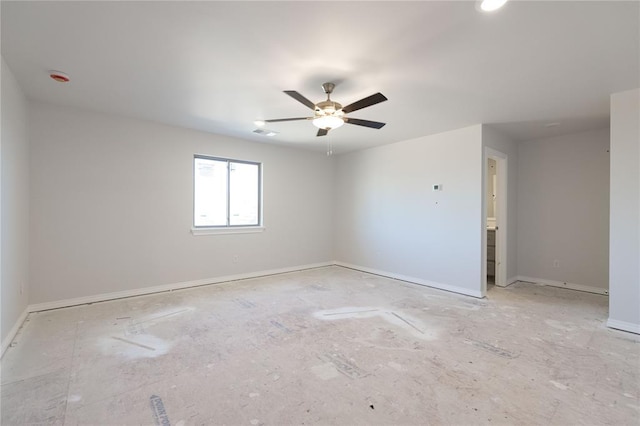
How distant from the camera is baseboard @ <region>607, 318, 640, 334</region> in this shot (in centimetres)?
306

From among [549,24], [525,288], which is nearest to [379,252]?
[525,288]

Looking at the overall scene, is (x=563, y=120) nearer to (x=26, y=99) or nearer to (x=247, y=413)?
(x=247, y=413)

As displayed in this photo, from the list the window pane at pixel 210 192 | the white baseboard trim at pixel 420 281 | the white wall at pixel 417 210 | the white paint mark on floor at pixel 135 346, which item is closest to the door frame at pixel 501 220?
the white wall at pixel 417 210

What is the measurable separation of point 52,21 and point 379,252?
5.24 metres

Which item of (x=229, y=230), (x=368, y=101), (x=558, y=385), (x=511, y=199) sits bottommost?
(x=558, y=385)

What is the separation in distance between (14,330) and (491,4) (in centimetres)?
479

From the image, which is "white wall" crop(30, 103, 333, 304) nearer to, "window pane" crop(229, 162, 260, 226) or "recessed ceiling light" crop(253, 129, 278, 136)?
"window pane" crop(229, 162, 260, 226)

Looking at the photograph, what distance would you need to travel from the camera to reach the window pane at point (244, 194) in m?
5.39

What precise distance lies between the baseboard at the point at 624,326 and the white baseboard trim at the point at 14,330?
19.1 feet

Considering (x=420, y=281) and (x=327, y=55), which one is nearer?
(x=327, y=55)

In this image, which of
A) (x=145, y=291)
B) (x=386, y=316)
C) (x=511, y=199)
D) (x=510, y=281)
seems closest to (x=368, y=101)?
(x=386, y=316)

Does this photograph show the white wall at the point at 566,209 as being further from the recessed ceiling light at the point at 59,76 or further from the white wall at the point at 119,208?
the recessed ceiling light at the point at 59,76

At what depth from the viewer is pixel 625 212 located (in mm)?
3137

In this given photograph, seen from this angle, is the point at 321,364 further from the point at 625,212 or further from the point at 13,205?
the point at 625,212
